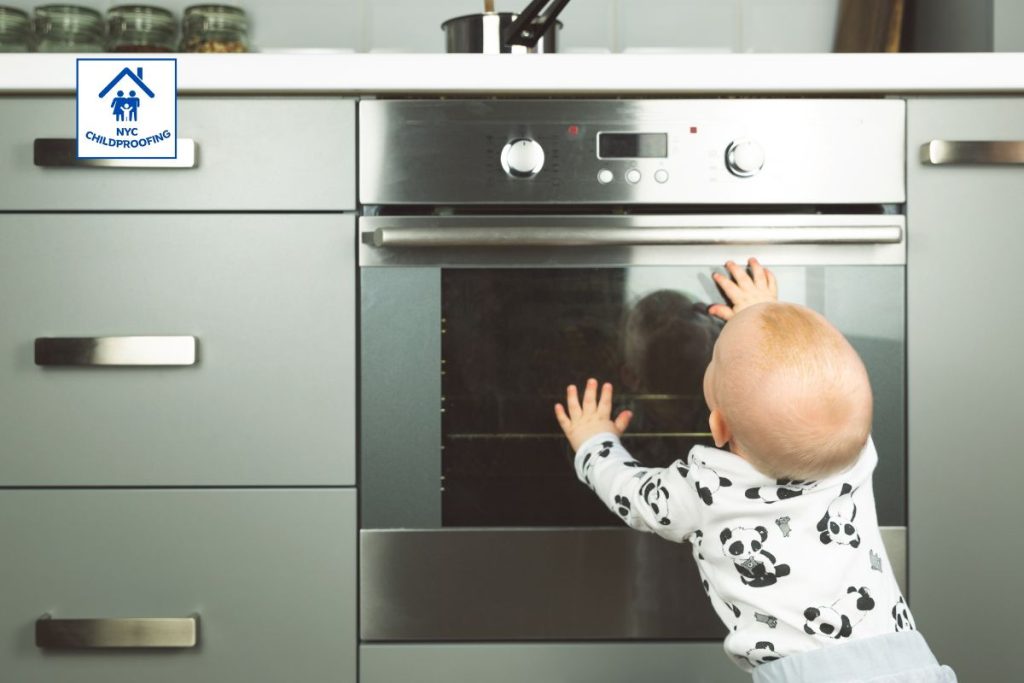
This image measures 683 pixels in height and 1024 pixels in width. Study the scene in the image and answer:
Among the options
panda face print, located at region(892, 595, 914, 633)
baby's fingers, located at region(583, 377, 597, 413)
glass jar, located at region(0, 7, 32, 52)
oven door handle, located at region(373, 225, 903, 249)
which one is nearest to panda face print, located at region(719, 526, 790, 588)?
panda face print, located at region(892, 595, 914, 633)

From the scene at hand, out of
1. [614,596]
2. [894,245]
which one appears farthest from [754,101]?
[614,596]

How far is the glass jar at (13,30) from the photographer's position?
4.88 ft

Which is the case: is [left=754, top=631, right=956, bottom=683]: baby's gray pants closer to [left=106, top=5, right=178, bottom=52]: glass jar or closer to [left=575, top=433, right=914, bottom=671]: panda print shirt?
[left=575, top=433, right=914, bottom=671]: panda print shirt

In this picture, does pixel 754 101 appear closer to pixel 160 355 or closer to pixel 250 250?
pixel 250 250

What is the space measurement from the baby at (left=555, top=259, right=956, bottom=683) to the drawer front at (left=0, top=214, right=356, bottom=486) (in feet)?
1.37

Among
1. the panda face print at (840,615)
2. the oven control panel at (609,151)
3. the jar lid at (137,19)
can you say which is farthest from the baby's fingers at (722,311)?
the jar lid at (137,19)

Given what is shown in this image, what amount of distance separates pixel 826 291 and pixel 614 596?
0.46 metres

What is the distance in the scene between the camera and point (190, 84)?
1084mm

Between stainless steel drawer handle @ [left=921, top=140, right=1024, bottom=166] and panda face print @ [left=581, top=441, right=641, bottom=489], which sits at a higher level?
stainless steel drawer handle @ [left=921, top=140, right=1024, bottom=166]

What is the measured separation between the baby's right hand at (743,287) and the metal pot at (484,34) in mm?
453

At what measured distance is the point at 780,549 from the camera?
0.93 m

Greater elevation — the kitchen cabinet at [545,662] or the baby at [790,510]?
the baby at [790,510]

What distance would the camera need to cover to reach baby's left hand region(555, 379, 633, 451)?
1090 mm

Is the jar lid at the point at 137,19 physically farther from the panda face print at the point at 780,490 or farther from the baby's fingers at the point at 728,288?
the panda face print at the point at 780,490
